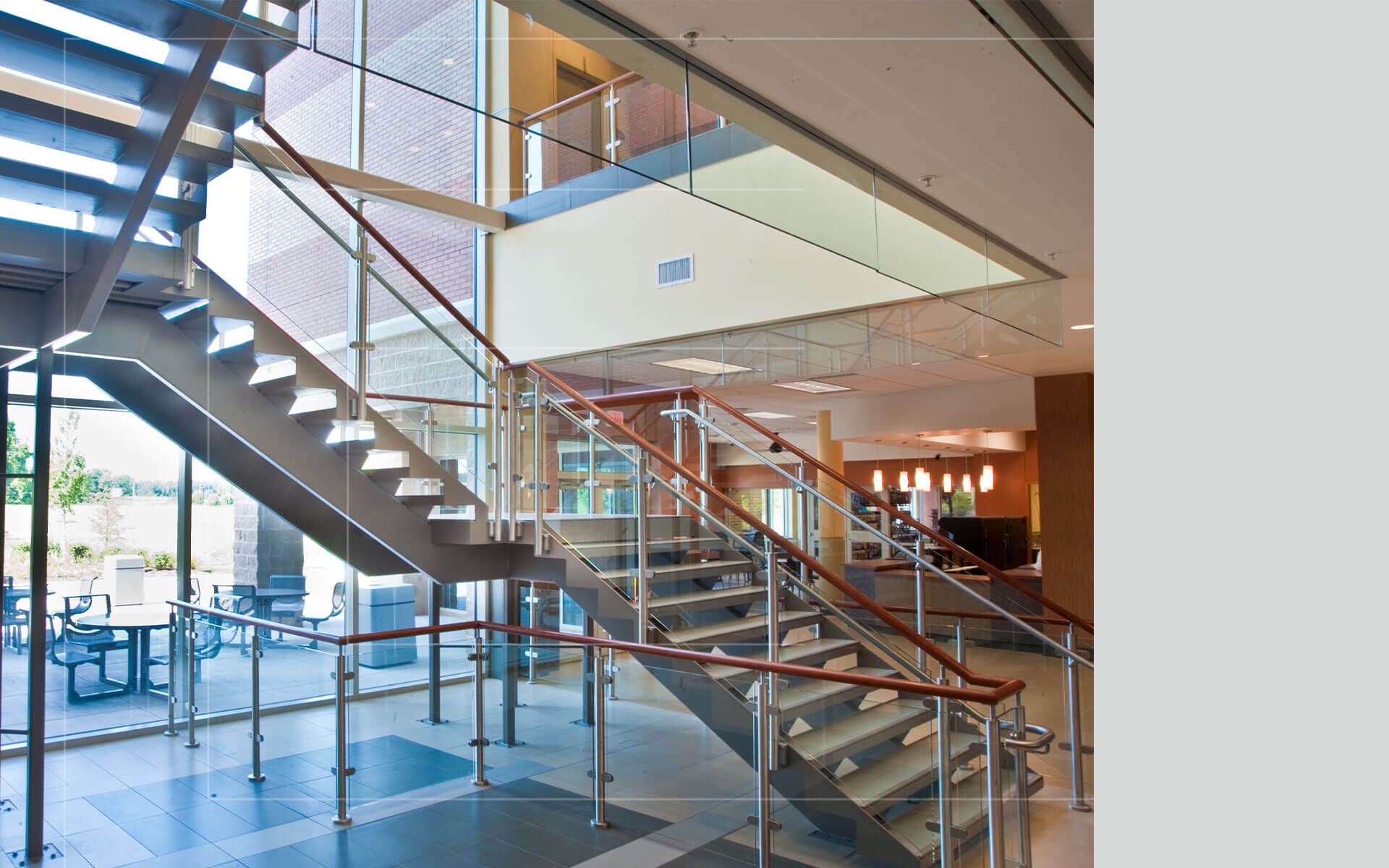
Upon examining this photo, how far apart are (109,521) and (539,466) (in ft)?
9.58

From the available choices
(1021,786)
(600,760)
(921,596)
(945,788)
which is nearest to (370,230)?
(600,760)

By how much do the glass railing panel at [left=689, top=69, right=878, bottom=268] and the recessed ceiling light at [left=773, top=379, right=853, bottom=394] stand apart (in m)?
3.49

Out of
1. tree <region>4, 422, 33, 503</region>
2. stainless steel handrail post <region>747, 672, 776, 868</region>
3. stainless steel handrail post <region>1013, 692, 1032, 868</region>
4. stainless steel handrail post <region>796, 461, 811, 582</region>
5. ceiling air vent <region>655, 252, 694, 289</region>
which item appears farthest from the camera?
ceiling air vent <region>655, 252, 694, 289</region>

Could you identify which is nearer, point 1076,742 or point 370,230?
point 1076,742

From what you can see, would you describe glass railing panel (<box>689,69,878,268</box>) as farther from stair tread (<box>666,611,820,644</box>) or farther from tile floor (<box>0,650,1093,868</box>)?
tile floor (<box>0,650,1093,868</box>)

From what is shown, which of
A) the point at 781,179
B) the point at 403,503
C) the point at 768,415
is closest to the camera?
the point at 781,179

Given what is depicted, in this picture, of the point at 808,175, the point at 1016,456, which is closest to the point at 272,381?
the point at 808,175

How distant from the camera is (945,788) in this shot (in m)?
3.42

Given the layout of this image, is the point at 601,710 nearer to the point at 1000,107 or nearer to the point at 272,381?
the point at 272,381

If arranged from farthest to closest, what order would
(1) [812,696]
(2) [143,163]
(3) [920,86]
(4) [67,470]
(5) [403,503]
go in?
(5) [403,503] < (4) [67,470] < (1) [812,696] < (2) [143,163] < (3) [920,86]

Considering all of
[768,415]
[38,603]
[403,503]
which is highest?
[768,415]

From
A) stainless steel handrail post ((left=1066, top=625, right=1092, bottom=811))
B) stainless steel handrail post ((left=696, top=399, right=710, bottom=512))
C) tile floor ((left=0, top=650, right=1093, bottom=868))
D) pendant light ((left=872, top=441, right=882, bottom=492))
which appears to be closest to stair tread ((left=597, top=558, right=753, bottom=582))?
tile floor ((left=0, top=650, right=1093, bottom=868))

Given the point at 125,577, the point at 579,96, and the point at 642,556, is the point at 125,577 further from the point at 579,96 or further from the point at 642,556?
the point at 579,96

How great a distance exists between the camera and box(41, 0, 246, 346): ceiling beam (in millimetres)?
2906
